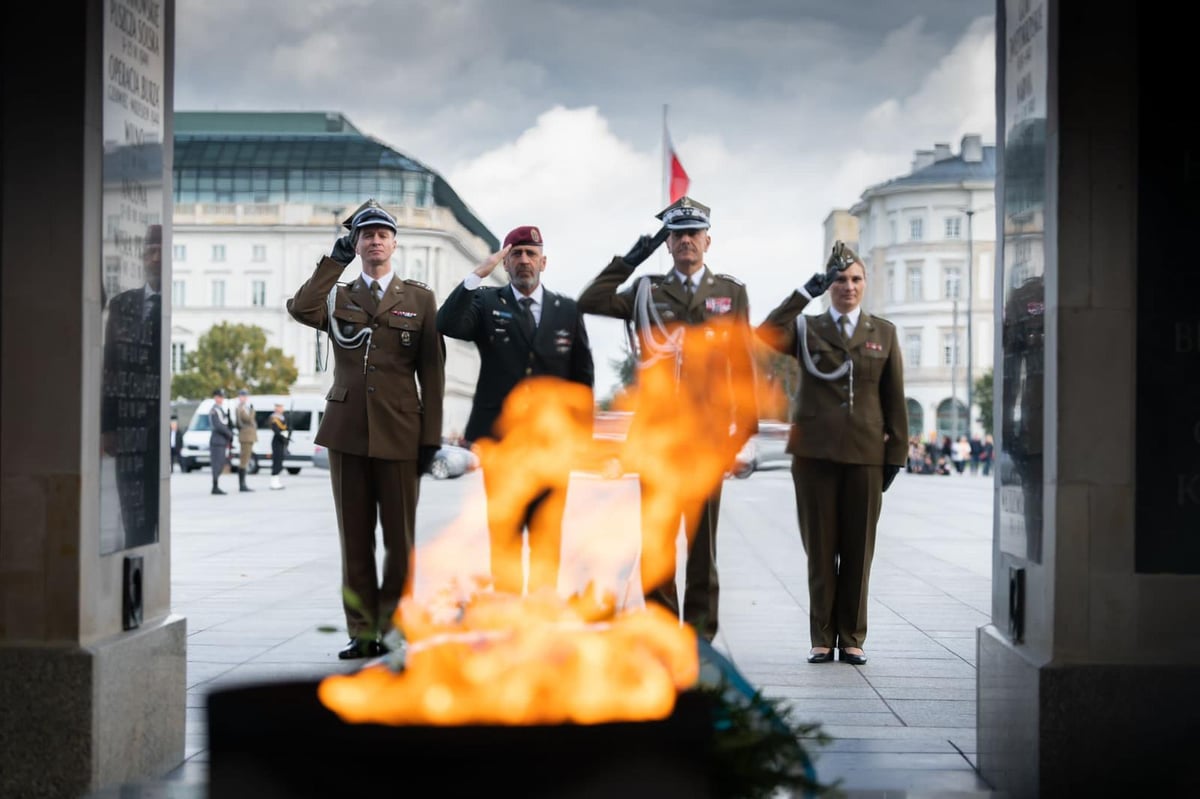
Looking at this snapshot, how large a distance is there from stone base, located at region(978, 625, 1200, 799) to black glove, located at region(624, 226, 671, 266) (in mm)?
2906

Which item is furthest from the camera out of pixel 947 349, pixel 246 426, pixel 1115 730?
pixel 947 349

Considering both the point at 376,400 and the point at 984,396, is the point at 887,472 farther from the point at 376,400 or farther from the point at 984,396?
the point at 984,396

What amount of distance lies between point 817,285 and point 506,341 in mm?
1595

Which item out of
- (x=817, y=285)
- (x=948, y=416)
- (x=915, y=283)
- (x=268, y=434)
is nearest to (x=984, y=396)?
(x=948, y=416)

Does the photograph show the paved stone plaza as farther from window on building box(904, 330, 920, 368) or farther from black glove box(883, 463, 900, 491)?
window on building box(904, 330, 920, 368)

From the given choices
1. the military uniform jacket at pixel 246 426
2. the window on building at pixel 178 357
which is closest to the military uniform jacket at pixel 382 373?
the military uniform jacket at pixel 246 426

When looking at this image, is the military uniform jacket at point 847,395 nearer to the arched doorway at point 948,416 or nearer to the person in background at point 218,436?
the person in background at point 218,436

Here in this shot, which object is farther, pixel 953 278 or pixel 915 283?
pixel 915 283

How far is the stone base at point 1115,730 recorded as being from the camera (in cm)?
423

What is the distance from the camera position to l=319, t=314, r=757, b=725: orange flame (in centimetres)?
324

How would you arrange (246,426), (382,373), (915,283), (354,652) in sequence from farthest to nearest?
(915,283) < (246,426) < (382,373) < (354,652)

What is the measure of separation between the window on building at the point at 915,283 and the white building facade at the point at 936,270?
69 millimetres

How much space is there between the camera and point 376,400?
22.6 ft

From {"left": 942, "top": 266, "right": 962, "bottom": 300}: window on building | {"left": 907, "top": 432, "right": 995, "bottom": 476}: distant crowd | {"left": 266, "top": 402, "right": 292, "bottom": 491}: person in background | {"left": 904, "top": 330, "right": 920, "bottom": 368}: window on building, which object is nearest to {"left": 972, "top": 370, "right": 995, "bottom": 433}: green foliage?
{"left": 904, "top": 330, "right": 920, "bottom": 368}: window on building
